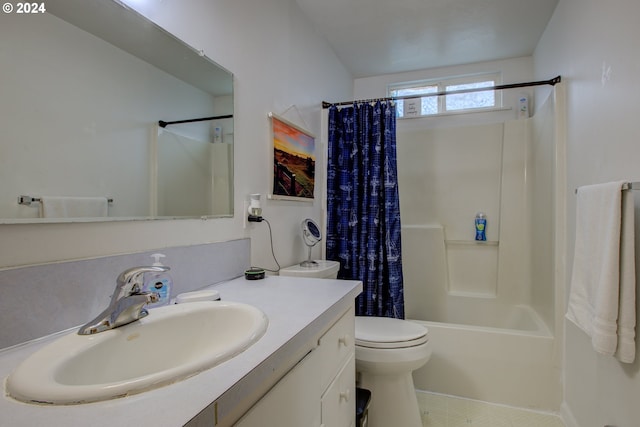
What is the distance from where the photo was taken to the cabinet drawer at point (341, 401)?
A: 95cm

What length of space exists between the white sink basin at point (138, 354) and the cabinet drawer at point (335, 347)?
24 cm

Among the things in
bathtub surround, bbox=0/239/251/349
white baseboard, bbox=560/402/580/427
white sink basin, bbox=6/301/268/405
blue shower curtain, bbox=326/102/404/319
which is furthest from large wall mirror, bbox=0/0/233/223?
white baseboard, bbox=560/402/580/427

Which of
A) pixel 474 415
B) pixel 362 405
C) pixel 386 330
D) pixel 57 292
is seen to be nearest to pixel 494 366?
pixel 474 415

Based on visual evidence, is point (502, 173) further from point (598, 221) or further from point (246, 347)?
point (246, 347)

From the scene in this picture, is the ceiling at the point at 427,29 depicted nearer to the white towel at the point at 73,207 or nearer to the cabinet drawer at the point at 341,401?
the white towel at the point at 73,207

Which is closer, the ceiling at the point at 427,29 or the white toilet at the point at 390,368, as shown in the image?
the white toilet at the point at 390,368

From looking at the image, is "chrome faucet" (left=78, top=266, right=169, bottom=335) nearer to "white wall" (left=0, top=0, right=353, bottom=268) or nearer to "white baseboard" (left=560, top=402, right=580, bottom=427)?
"white wall" (left=0, top=0, right=353, bottom=268)

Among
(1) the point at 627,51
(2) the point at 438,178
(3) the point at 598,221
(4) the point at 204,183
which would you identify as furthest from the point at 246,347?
(2) the point at 438,178

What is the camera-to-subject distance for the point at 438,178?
9.48ft

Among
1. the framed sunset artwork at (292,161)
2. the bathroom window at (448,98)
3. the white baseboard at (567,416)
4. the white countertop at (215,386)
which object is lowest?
the white baseboard at (567,416)

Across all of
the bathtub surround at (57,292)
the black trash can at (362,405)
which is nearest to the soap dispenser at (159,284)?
the bathtub surround at (57,292)

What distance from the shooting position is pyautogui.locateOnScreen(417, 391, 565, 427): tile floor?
172cm

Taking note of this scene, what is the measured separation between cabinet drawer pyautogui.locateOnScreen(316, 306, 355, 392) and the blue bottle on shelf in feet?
6.37

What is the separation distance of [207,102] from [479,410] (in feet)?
6.96
